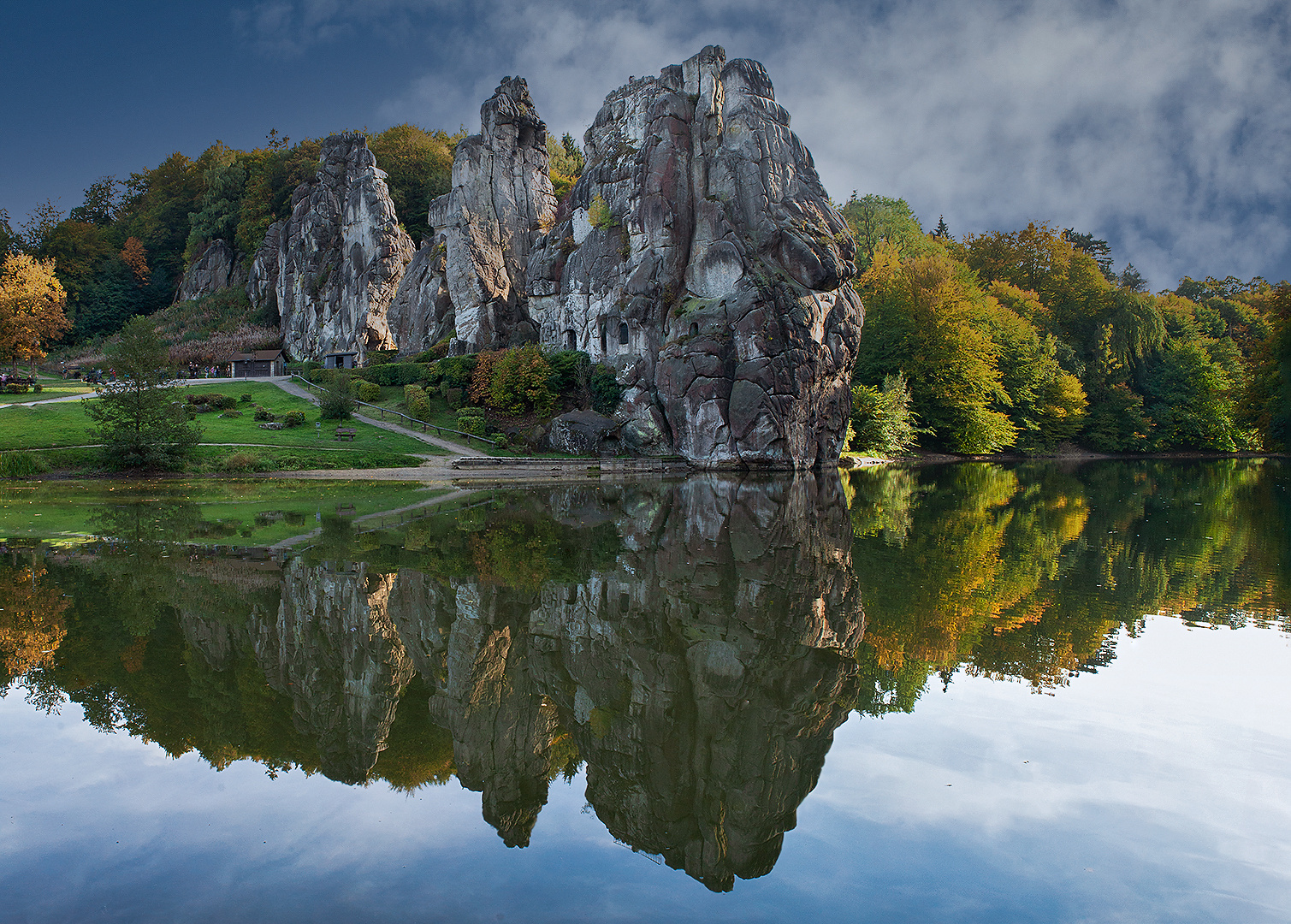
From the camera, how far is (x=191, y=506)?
69.9 feet

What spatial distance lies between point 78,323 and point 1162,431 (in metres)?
119

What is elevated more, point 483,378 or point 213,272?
point 213,272

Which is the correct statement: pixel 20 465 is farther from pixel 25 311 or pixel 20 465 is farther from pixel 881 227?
pixel 881 227

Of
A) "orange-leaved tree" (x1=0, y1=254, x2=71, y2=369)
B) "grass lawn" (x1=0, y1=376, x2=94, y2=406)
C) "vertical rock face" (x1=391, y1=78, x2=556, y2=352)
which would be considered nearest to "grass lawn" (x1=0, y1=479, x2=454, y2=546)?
"grass lawn" (x1=0, y1=376, x2=94, y2=406)

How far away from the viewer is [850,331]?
144ft

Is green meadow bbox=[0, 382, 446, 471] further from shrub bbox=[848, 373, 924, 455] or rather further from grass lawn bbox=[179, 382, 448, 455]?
shrub bbox=[848, 373, 924, 455]

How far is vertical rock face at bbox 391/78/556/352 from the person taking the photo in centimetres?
5441

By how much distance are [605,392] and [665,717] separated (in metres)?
39.8

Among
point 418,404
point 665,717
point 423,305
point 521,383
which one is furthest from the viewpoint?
point 423,305

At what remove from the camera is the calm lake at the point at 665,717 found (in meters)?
4.15

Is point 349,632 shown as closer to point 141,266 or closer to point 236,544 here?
point 236,544

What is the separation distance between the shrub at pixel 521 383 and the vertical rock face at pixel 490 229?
31.8ft

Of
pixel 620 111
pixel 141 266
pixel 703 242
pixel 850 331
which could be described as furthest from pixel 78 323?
pixel 850 331

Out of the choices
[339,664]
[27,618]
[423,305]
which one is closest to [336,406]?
[423,305]
